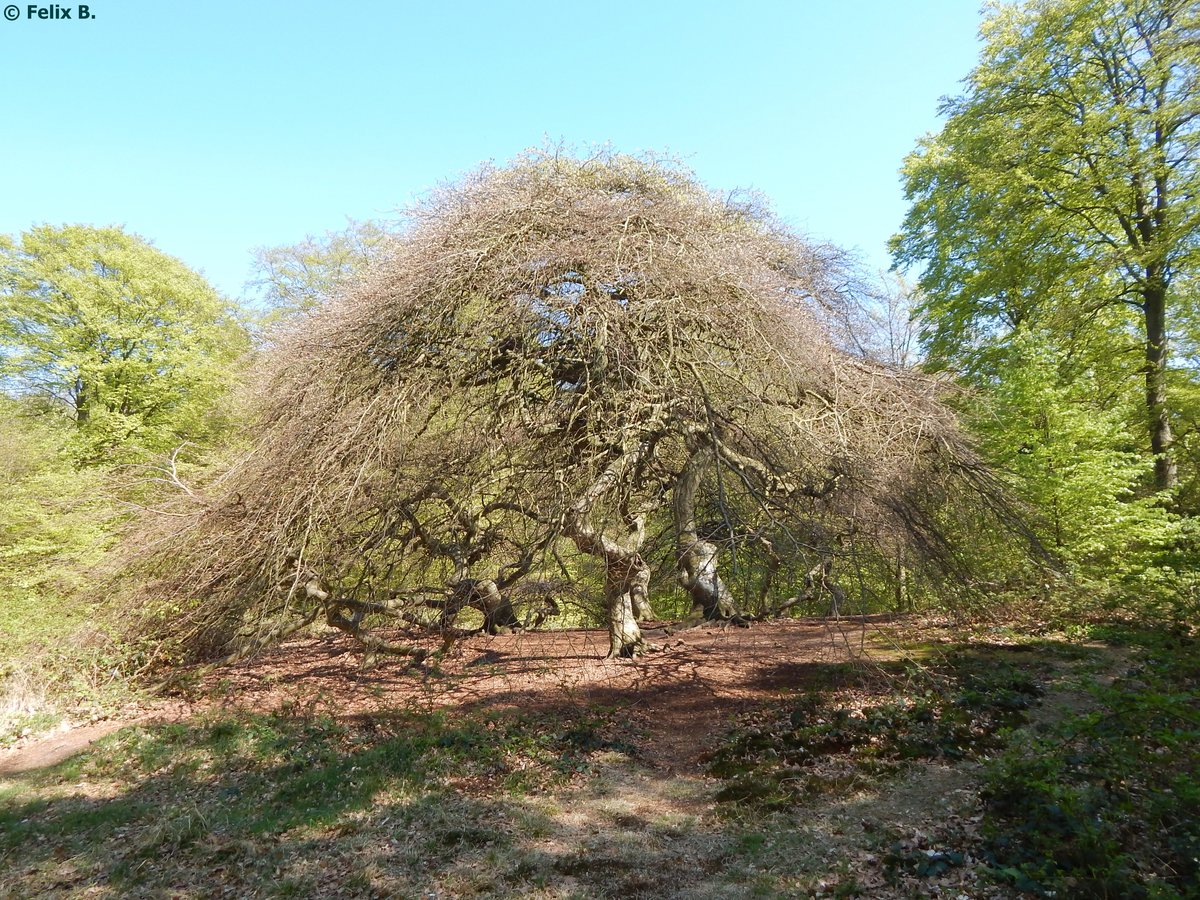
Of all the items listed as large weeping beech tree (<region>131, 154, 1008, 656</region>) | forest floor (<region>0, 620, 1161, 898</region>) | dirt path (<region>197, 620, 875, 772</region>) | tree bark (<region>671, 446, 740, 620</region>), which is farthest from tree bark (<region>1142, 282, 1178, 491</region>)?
tree bark (<region>671, 446, 740, 620</region>)

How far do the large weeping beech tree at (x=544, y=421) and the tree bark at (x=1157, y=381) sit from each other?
7.01 meters

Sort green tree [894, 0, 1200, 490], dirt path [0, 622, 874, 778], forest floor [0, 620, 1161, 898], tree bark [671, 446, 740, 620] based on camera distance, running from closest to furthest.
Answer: forest floor [0, 620, 1161, 898], tree bark [671, 446, 740, 620], dirt path [0, 622, 874, 778], green tree [894, 0, 1200, 490]

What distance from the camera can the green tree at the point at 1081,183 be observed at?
39.6 ft

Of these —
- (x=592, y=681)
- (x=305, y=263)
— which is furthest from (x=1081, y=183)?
(x=305, y=263)

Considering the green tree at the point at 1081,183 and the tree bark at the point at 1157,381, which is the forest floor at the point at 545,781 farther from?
the green tree at the point at 1081,183

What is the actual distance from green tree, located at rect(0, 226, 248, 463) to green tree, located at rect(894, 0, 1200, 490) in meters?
20.0

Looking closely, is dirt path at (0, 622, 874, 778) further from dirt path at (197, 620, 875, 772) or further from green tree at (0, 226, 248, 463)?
green tree at (0, 226, 248, 463)

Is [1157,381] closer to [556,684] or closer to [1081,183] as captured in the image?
[1081,183]

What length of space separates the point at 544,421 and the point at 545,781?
4.36 metres

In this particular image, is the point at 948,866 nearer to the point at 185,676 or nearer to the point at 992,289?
the point at 185,676

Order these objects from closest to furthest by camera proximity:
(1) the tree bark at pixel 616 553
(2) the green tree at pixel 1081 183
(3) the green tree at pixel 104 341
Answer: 1. (1) the tree bark at pixel 616 553
2. (2) the green tree at pixel 1081 183
3. (3) the green tree at pixel 104 341

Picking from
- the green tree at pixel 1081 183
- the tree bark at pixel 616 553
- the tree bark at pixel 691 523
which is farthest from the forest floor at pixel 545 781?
the green tree at pixel 1081 183

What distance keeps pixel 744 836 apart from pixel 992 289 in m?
14.9

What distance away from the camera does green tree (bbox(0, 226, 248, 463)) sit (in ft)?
57.2
